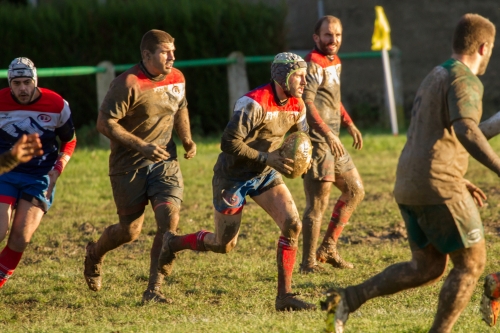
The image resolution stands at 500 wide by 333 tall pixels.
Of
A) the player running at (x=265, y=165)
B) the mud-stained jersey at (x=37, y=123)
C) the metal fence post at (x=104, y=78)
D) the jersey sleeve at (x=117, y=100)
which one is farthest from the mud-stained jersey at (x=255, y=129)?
the metal fence post at (x=104, y=78)

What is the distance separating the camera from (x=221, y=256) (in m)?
8.32

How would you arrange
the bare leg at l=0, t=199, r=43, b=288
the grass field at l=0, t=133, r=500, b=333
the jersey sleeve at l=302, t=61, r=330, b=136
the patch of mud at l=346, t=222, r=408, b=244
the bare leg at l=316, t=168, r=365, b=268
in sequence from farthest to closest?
the patch of mud at l=346, t=222, r=408, b=244 < the bare leg at l=316, t=168, r=365, b=268 < the jersey sleeve at l=302, t=61, r=330, b=136 < the bare leg at l=0, t=199, r=43, b=288 < the grass field at l=0, t=133, r=500, b=333

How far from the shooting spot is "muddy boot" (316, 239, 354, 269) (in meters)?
7.71

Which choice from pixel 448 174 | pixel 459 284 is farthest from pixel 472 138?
Answer: pixel 459 284

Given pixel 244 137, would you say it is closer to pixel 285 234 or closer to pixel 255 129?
pixel 255 129

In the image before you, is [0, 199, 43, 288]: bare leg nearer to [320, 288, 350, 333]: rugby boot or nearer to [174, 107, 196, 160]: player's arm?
[174, 107, 196, 160]: player's arm

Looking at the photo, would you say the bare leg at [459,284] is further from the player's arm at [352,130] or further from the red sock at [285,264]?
the player's arm at [352,130]

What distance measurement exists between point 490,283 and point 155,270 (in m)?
2.84

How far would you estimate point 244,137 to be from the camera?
620 centimetres

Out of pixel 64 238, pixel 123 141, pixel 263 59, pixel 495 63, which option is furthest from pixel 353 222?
pixel 495 63

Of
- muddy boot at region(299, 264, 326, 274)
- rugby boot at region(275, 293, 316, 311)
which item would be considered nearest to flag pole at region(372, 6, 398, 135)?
muddy boot at region(299, 264, 326, 274)

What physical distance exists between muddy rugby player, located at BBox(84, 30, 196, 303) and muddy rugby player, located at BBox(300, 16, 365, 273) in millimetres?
1197

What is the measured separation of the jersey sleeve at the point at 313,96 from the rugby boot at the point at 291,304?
1.57 meters

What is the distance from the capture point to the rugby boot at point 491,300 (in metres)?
5.11
